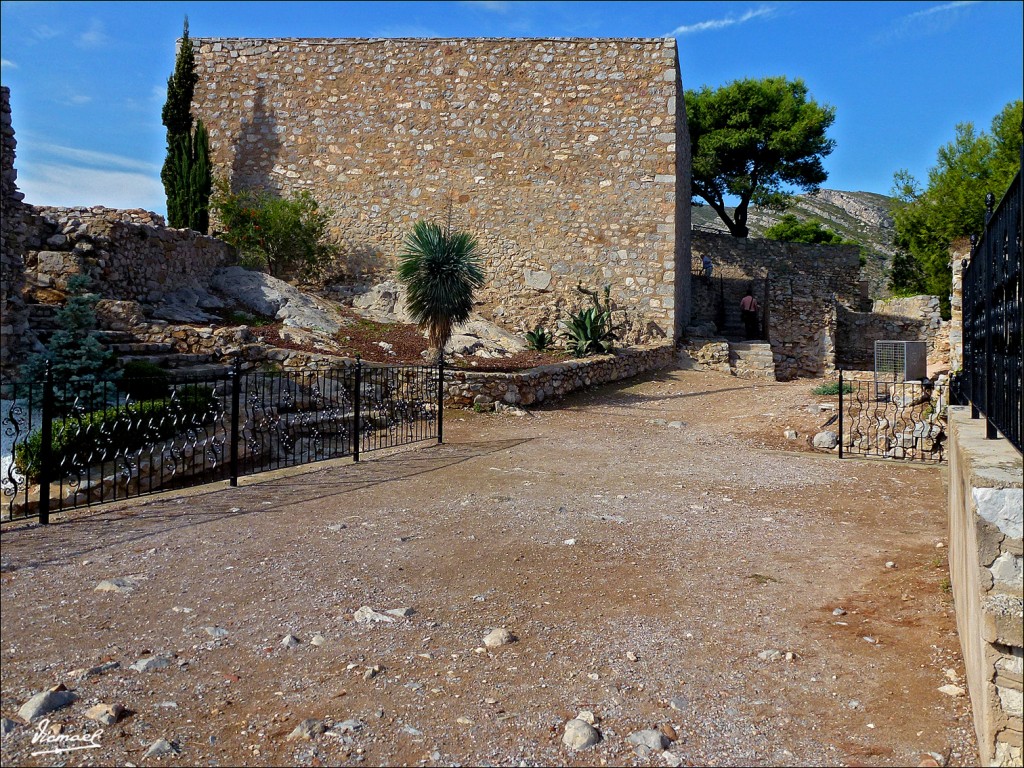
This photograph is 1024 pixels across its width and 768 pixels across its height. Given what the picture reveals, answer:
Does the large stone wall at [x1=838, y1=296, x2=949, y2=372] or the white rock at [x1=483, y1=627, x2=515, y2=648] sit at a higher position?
the large stone wall at [x1=838, y1=296, x2=949, y2=372]

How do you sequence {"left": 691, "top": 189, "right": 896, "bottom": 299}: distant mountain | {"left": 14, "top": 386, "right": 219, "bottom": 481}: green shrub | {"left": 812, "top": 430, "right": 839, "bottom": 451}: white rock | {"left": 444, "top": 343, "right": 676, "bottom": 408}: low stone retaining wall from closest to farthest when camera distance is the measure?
{"left": 14, "top": 386, "right": 219, "bottom": 481}: green shrub < {"left": 812, "top": 430, "right": 839, "bottom": 451}: white rock < {"left": 444, "top": 343, "right": 676, "bottom": 408}: low stone retaining wall < {"left": 691, "top": 189, "right": 896, "bottom": 299}: distant mountain

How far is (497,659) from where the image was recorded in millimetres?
3287

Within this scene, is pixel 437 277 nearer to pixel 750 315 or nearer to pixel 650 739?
pixel 650 739

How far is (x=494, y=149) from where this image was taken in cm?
1781

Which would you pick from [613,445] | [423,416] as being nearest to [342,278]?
[423,416]

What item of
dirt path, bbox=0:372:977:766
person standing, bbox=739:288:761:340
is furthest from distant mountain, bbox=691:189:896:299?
dirt path, bbox=0:372:977:766

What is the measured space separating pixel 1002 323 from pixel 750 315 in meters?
20.7

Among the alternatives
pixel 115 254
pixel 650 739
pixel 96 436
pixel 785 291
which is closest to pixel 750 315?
pixel 785 291

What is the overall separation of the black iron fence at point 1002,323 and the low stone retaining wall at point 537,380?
26.2 feet

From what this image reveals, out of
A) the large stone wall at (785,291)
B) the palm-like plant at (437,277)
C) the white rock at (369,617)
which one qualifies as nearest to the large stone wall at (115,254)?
the palm-like plant at (437,277)

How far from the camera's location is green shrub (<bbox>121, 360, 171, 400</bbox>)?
29.2ft

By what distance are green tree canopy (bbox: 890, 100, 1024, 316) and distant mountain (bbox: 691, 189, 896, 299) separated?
112 feet

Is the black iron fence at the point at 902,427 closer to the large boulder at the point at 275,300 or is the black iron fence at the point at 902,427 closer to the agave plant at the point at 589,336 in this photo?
the agave plant at the point at 589,336

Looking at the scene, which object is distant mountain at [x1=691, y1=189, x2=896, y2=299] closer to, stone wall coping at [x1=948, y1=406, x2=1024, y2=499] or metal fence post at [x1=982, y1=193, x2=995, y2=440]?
metal fence post at [x1=982, y1=193, x2=995, y2=440]
